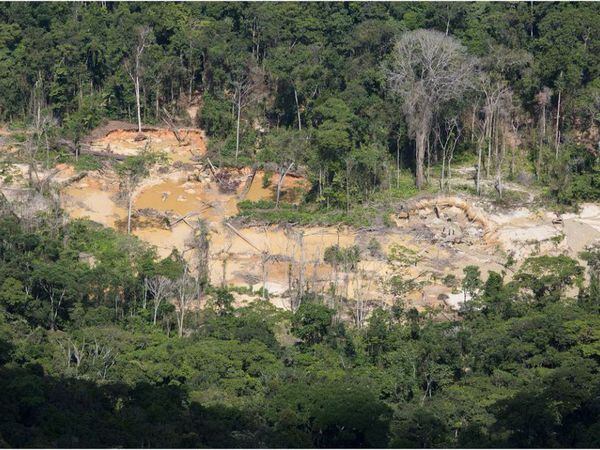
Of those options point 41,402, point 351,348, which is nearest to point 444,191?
point 351,348

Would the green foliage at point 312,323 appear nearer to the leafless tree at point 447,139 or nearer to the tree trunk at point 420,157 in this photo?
the tree trunk at point 420,157

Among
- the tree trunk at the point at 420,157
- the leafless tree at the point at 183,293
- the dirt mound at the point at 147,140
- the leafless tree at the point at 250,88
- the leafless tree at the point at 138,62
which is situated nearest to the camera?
the leafless tree at the point at 183,293

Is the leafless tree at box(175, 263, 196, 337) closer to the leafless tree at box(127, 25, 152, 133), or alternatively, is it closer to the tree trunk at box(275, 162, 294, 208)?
the tree trunk at box(275, 162, 294, 208)

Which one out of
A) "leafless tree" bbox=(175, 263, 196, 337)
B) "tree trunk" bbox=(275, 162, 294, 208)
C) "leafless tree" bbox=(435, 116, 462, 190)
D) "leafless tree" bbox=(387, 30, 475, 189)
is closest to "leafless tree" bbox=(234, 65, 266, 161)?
"tree trunk" bbox=(275, 162, 294, 208)

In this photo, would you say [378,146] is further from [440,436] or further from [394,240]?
[440,436]

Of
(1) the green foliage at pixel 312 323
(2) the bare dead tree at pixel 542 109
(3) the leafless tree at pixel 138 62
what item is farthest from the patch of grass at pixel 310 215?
(3) the leafless tree at pixel 138 62
